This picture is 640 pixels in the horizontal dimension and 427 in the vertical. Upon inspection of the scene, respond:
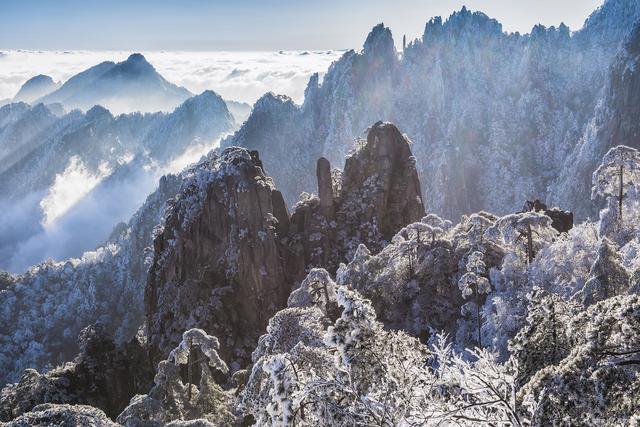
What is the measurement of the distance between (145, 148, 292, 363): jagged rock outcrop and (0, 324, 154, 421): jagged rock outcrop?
3325 millimetres

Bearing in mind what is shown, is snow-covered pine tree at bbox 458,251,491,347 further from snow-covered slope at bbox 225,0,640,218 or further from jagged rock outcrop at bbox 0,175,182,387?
snow-covered slope at bbox 225,0,640,218

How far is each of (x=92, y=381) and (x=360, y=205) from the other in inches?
1177

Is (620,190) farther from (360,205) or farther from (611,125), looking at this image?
(611,125)

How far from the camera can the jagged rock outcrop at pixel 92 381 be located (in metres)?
33.6

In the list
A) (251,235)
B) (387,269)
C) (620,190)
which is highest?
(620,190)

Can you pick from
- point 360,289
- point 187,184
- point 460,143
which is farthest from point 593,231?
point 460,143

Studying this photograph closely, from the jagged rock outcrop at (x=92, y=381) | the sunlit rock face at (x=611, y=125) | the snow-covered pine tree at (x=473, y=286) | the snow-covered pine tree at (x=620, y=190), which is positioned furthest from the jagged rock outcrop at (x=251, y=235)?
the sunlit rock face at (x=611, y=125)

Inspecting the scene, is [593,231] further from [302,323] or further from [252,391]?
[252,391]

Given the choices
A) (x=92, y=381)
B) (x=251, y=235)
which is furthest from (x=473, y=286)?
(x=92, y=381)

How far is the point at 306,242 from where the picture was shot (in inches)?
2115

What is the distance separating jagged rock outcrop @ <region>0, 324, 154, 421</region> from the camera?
1324 inches

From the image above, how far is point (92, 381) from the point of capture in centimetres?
3962

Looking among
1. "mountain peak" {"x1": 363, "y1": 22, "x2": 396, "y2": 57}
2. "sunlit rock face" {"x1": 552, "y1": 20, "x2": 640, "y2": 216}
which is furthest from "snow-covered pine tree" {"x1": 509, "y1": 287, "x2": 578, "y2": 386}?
"mountain peak" {"x1": 363, "y1": 22, "x2": 396, "y2": 57}

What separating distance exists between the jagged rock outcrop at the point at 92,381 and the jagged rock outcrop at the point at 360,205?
16683mm
